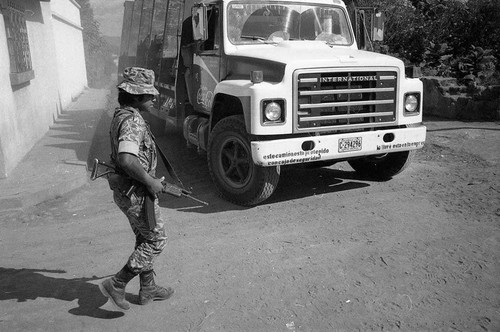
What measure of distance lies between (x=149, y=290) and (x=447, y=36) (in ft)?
39.6

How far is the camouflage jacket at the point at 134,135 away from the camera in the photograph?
289 cm

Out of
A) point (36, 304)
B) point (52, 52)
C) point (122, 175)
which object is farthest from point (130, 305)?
point (52, 52)

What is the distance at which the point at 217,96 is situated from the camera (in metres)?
5.59

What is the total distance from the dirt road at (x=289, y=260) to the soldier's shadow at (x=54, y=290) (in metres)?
0.01

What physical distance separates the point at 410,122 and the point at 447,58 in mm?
7552

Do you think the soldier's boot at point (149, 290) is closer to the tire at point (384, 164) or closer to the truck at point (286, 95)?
the truck at point (286, 95)

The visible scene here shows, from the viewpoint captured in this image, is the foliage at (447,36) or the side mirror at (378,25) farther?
the foliage at (447,36)

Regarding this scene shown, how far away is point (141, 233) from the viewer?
307 cm

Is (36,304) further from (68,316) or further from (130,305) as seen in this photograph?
(130,305)

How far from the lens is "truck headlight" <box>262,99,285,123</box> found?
15.5ft

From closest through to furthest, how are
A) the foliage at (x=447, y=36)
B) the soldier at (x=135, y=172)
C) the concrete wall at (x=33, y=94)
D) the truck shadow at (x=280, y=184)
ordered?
the soldier at (x=135, y=172) → the truck shadow at (x=280, y=184) → the concrete wall at (x=33, y=94) → the foliage at (x=447, y=36)

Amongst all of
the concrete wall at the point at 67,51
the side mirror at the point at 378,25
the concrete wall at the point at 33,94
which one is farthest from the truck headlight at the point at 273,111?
the concrete wall at the point at 67,51

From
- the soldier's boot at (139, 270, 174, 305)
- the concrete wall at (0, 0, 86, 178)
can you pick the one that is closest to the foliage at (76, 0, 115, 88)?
the concrete wall at (0, 0, 86, 178)

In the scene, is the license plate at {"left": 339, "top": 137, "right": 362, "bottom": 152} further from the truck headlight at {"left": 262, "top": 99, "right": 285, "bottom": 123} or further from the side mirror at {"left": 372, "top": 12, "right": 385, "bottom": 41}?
the side mirror at {"left": 372, "top": 12, "right": 385, "bottom": 41}
